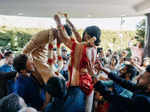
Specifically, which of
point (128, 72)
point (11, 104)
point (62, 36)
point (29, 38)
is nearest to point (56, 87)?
point (11, 104)

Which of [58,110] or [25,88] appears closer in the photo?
[58,110]

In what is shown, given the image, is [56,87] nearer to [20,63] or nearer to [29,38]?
[20,63]

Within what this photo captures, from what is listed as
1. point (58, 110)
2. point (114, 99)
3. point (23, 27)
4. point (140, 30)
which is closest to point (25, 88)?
point (58, 110)

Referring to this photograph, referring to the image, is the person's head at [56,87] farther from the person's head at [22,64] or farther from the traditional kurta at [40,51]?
the traditional kurta at [40,51]

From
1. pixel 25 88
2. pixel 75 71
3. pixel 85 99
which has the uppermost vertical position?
pixel 75 71

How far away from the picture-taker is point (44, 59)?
1.93 metres

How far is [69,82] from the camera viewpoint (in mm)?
1406

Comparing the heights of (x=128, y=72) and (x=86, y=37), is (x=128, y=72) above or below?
below

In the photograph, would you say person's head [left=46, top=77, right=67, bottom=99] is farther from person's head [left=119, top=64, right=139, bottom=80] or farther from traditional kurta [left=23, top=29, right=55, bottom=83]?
person's head [left=119, top=64, right=139, bottom=80]

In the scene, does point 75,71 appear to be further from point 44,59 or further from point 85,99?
point 44,59

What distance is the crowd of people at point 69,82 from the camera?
986mm

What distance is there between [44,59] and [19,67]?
23.6 inches

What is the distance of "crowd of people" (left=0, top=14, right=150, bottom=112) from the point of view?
986 mm

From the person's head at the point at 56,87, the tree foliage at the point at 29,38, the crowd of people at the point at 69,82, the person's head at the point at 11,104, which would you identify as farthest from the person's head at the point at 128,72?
the tree foliage at the point at 29,38
